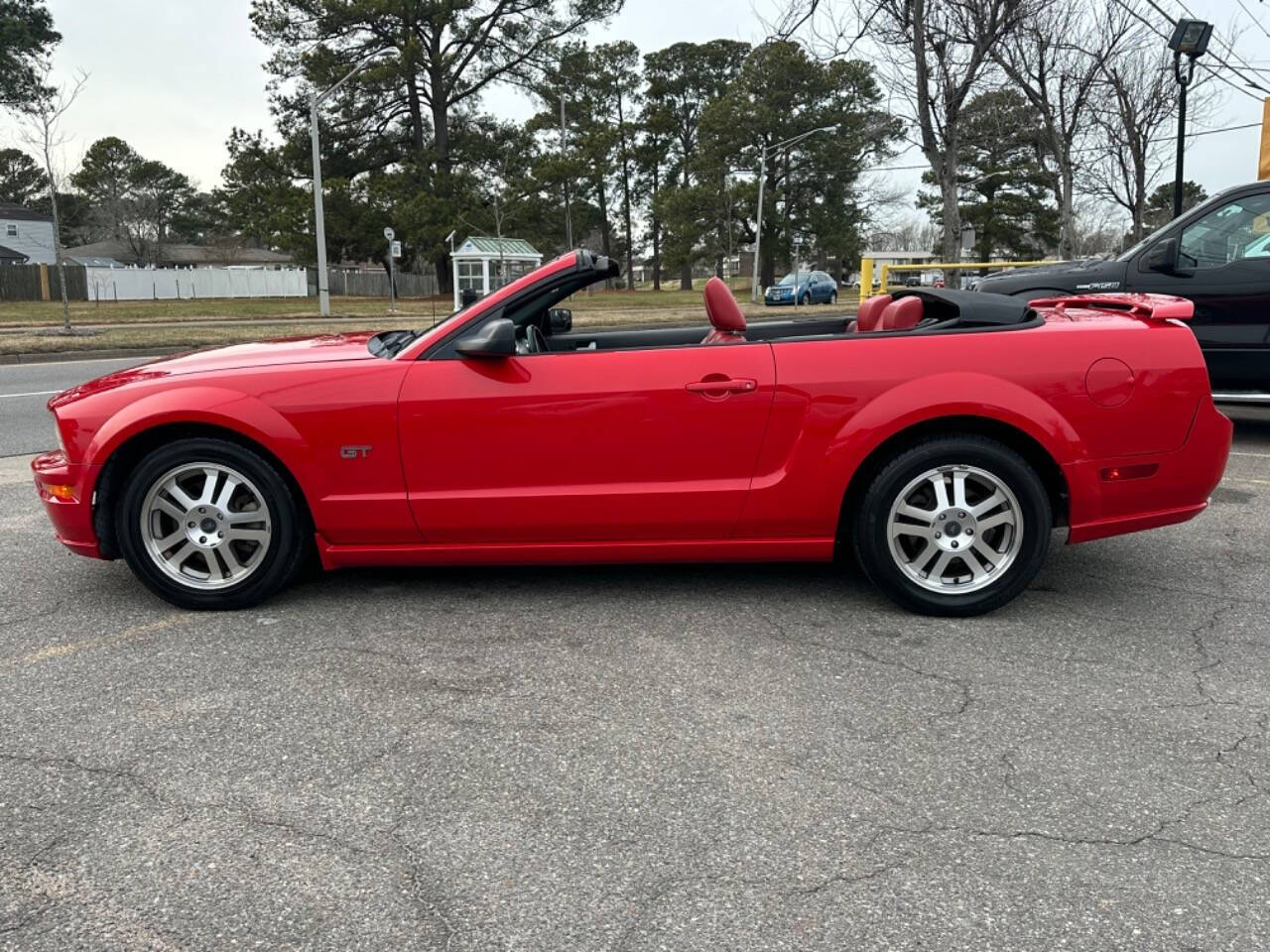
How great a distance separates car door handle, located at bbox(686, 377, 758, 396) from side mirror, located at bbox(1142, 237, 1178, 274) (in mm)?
5282

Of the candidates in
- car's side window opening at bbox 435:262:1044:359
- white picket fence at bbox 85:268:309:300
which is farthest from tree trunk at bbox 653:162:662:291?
car's side window opening at bbox 435:262:1044:359

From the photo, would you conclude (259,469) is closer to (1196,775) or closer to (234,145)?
(1196,775)

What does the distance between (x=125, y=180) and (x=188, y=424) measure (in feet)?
250

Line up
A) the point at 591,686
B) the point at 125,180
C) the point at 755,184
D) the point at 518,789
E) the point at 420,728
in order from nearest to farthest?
the point at 518,789
the point at 420,728
the point at 591,686
the point at 755,184
the point at 125,180

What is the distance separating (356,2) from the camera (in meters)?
38.6

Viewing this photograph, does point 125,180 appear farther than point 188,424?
Yes

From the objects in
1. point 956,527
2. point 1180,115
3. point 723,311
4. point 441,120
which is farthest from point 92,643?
point 441,120

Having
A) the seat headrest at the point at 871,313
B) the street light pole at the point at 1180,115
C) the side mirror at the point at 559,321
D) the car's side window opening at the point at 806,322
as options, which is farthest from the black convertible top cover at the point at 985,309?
the street light pole at the point at 1180,115

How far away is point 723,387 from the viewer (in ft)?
12.8

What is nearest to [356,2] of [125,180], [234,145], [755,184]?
[234,145]

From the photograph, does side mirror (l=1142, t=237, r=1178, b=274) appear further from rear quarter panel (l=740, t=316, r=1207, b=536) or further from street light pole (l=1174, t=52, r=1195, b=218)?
street light pole (l=1174, t=52, r=1195, b=218)

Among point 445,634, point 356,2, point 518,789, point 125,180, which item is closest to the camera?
point 518,789

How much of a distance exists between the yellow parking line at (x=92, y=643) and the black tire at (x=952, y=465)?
271cm

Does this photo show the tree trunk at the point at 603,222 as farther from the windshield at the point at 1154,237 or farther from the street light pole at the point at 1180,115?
the windshield at the point at 1154,237
